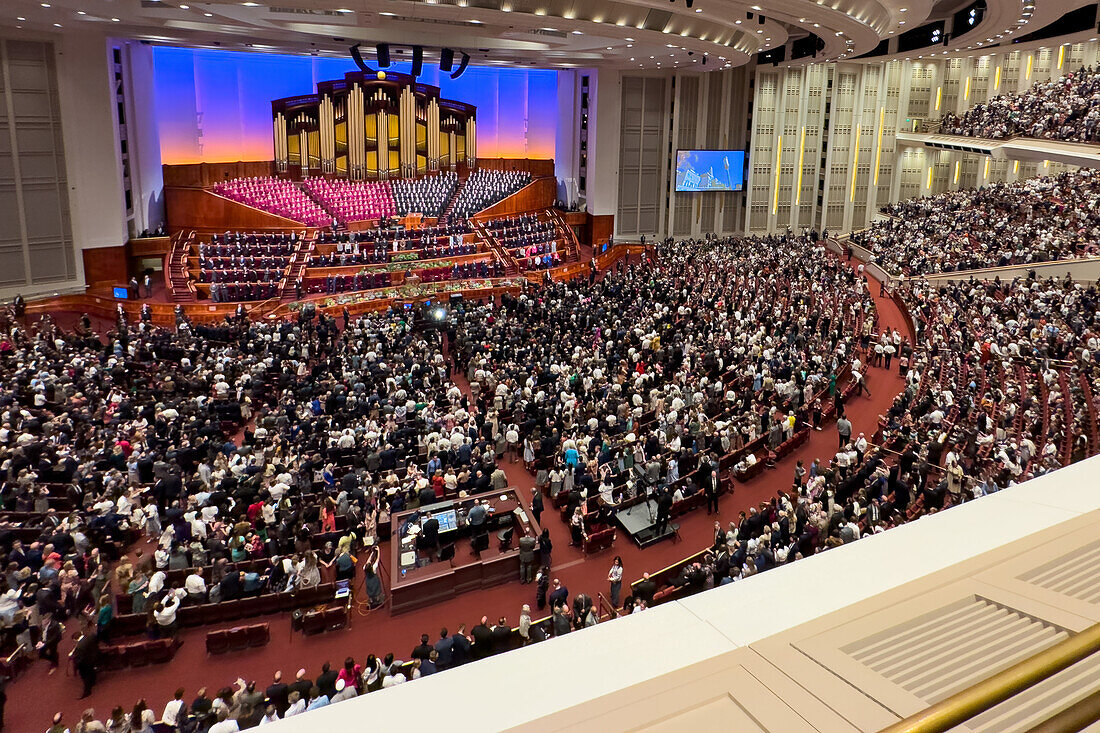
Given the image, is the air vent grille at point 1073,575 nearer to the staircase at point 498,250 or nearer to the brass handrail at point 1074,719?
the brass handrail at point 1074,719

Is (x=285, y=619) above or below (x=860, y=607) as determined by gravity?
below

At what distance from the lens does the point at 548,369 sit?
14977 millimetres

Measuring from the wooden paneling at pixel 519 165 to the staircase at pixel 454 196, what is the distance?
6.55ft

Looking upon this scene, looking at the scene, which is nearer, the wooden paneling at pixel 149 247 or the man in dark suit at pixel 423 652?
the man in dark suit at pixel 423 652

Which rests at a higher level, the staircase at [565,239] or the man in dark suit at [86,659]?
the staircase at [565,239]

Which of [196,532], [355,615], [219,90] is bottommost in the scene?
[355,615]

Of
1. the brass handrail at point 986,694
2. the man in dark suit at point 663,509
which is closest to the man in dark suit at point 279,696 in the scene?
the man in dark suit at point 663,509

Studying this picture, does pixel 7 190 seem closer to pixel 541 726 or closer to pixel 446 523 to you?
pixel 446 523

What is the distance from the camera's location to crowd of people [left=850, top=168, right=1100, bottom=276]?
21.9 metres

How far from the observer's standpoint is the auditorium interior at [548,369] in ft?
6.42

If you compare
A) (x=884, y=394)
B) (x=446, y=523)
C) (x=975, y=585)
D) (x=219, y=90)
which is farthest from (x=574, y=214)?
(x=975, y=585)

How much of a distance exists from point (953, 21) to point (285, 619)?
2787cm

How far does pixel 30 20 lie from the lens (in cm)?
1894

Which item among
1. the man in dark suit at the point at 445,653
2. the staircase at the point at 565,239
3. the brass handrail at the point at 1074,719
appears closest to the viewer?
the brass handrail at the point at 1074,719
